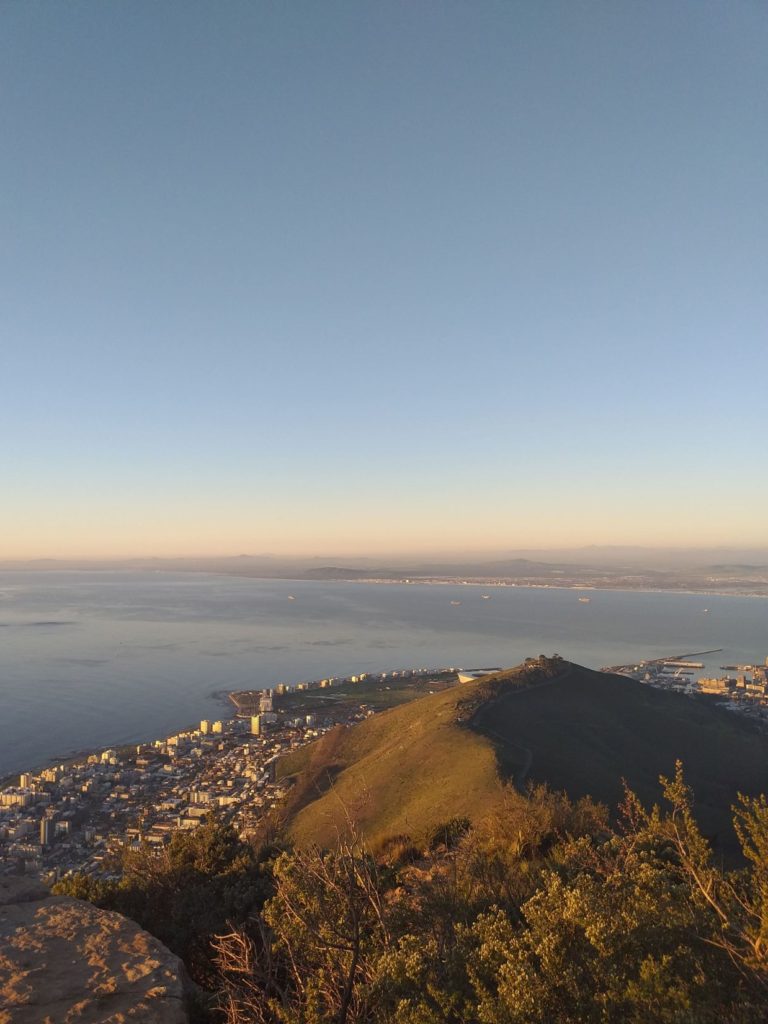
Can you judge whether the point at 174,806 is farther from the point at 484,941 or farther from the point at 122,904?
the point at 484,941

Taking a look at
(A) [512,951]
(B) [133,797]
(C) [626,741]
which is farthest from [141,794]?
(A) [512,951]

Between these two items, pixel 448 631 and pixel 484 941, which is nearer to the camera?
pixel 484 941

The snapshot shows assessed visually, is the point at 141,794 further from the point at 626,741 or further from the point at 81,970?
the point at 626,741

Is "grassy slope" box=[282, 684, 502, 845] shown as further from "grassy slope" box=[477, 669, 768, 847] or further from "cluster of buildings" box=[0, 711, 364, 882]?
"cluster of buildings" box=[0, 711, 364, 882]

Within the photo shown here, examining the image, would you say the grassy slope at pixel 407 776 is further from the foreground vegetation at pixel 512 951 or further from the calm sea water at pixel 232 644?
the calm sea water at pixel 232 644

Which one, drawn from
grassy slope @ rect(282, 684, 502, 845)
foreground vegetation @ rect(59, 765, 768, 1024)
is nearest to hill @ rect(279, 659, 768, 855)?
grassy slope @ rect(282, 684, 502, 845)

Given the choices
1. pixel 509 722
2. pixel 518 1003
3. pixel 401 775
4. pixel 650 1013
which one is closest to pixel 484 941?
pixel 518 1003

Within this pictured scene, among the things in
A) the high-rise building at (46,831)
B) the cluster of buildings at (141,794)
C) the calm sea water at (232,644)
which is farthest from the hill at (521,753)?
the calm sea water at (232,644)
